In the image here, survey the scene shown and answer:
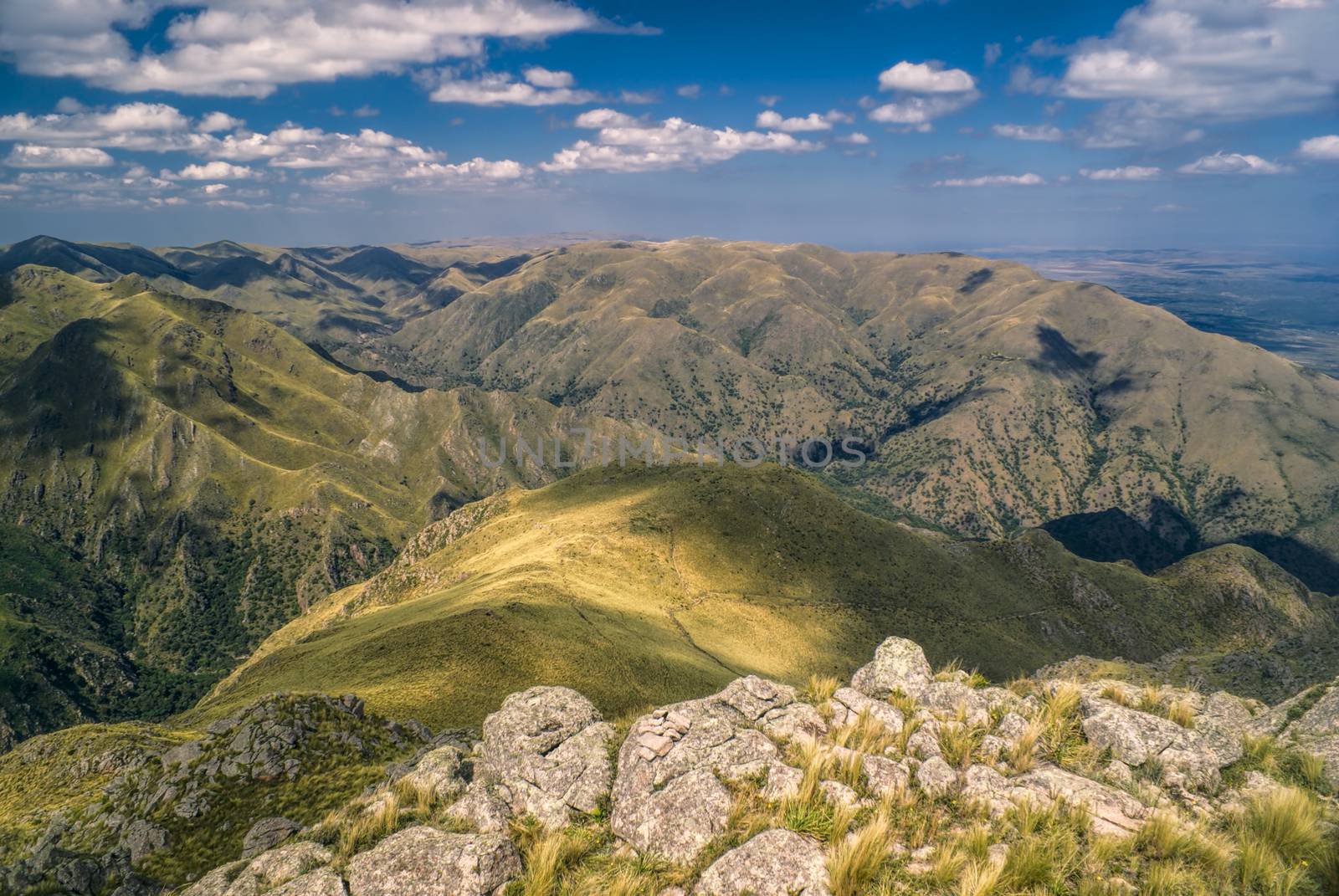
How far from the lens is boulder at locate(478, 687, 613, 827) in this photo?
17109 millimetres

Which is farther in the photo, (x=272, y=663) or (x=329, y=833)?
(x=272, y=663)

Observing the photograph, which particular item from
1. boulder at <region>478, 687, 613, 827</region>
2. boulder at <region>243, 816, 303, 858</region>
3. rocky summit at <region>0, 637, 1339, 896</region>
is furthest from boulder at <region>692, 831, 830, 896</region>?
boulder at <region>243, 816, 303, 858</region>

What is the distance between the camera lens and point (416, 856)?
14.7 m

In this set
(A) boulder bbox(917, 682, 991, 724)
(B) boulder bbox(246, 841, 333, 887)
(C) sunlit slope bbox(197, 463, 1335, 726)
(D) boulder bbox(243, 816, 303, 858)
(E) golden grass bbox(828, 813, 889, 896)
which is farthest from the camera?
(C) sunlit slope bbox(197, 463, 1335, 726)

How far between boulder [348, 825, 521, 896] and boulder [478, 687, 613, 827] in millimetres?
2091

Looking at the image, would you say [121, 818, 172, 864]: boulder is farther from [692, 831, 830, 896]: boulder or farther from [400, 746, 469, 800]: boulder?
[692, 831, 830, 896]: boulder

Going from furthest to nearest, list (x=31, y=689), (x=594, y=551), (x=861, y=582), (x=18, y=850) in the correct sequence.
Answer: (x=31, y=689), (x=861, y=582), (x=594, y=551), (x=18, y=850)

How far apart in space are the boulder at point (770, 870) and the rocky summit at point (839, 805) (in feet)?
0.14

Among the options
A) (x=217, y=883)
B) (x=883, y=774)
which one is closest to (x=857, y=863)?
(x=883, y=774)

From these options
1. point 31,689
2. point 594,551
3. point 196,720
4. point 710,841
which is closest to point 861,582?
point 594,551

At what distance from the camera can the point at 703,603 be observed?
113 metres

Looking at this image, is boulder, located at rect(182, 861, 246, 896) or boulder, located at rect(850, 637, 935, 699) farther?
boulder, located at rect(850, 637, 935, 699)

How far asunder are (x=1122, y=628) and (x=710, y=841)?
164871mm

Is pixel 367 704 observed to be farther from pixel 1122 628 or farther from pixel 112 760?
pixel 1122 628
